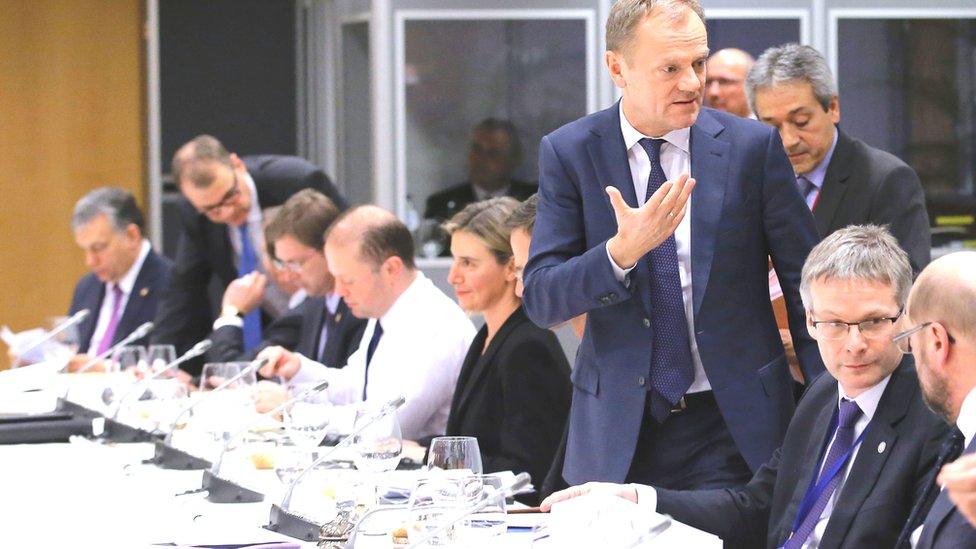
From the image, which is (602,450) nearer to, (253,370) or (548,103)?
(253,370)

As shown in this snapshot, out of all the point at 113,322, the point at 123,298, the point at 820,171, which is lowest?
the point at 113,322

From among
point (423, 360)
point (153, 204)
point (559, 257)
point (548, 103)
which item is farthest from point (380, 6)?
point (559, 257)

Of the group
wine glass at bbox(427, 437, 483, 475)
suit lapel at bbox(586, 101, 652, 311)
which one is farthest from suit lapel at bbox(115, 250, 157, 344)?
wine glass at bbox(427, 437, 483, 475)

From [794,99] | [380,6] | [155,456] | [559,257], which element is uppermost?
[380,6]

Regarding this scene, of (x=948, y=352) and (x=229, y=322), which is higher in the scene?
(x=948, y=352)

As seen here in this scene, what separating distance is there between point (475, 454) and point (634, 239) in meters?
0.45

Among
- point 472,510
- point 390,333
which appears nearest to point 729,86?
point 390,333

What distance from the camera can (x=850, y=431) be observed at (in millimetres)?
2463

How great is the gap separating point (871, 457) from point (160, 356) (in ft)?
10.2

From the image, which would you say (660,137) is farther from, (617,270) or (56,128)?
(56,128)

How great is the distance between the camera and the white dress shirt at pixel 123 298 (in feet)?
22.0

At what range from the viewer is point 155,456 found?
3643 millimetres

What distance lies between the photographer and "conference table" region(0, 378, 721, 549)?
2.54m

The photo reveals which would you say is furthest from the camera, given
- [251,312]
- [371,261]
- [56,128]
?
[56,128]
